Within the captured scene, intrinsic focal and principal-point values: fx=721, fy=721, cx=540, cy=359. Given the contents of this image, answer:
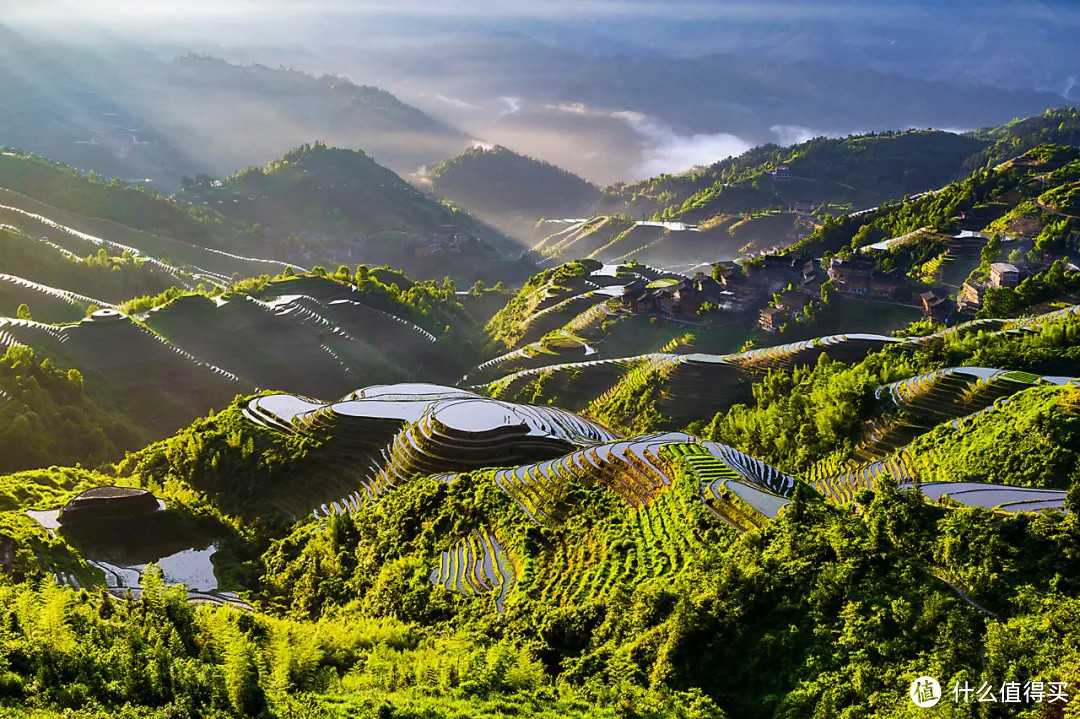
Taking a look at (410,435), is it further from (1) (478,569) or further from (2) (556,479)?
(1) (478,569)

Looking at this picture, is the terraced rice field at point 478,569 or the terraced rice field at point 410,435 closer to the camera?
the terraced rice field at point 478,569

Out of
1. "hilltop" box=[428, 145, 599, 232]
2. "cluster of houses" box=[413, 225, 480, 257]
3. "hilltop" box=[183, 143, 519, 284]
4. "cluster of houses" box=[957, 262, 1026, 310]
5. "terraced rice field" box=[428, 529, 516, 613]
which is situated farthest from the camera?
"hilltop" box=[428, 145, 599, 232]

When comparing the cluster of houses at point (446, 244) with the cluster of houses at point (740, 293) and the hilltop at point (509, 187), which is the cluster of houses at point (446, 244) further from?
the cluster of houses at point (740, 293)

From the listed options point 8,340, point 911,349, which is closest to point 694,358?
point 911,349

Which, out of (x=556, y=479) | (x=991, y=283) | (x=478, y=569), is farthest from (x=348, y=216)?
(x=478, y=569)

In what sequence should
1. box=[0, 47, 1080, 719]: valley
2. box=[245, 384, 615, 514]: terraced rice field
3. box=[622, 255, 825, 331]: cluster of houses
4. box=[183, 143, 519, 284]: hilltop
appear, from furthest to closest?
box=[183, 143, 519, 284]: hilltop, box=[622, 255, 825, 331]: cluster of houses, box=[245, 384, 615, 514]: terraced rice field, box=[0, 47, 1080, 719]: valley
